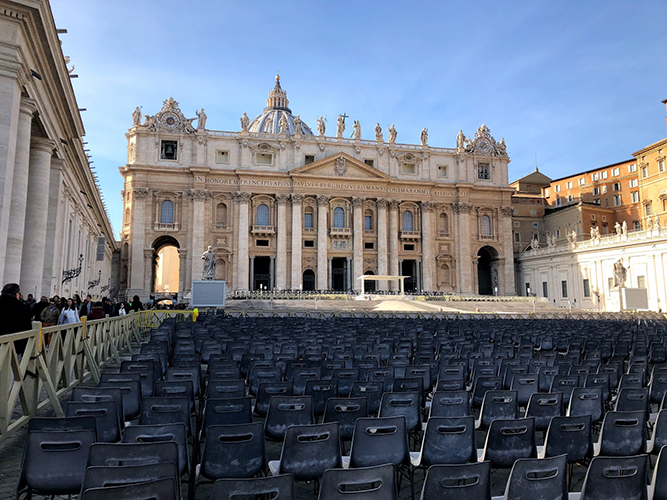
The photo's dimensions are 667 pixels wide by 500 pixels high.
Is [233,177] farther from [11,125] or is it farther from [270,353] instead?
[270,353]

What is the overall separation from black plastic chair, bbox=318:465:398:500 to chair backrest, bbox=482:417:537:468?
2.02 meters

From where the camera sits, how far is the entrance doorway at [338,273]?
59000mm

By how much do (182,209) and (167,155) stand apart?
21.7ft

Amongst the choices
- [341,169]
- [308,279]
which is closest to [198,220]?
[308,279]

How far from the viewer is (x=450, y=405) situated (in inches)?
222

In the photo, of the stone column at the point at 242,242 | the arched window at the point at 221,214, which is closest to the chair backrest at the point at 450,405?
the stone column at the point at 242,242

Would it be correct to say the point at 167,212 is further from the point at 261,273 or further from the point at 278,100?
the point at 278,100

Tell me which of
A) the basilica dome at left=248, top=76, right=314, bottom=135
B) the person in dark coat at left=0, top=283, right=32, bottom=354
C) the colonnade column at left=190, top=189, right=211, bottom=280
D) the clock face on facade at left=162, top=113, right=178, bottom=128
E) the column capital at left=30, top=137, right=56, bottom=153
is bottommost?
the person in dark coat at left=0, top=283, right=32, bottom=354

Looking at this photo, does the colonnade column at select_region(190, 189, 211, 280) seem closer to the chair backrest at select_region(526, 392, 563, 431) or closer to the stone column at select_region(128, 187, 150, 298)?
the stone column at select_region(128, 187, 150, 298)

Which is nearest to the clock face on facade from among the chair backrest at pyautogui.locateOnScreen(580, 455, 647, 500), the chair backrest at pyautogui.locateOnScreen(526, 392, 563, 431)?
the chair backrest at pyautogui.locateOnScreen(526, 392, 563, 431)

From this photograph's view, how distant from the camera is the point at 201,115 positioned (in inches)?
2195

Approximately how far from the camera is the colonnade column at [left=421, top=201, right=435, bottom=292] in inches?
2315

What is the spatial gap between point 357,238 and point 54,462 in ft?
176

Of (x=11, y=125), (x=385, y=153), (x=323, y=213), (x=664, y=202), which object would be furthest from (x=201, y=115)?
(x=664, y=202)
